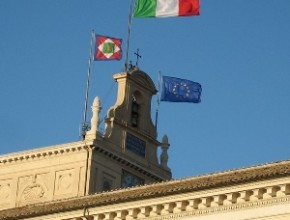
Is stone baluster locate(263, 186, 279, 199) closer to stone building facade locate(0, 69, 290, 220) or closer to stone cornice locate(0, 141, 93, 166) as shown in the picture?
stone building facade locate(0, 69, 290, 220)

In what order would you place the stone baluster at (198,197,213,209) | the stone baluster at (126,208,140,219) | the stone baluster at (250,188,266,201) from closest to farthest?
the stone baluster at (250,188,266,201), the stone baluster at (198,197,213,209), the stone baluster at (126,208,140,219)

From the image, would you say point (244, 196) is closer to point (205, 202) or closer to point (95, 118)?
point (205, 202)

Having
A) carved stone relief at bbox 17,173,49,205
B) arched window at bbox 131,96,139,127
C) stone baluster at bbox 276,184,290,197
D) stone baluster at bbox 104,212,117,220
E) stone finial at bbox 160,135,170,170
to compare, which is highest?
arched window at bbox 131,96,139,127

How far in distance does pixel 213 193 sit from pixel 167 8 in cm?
1966

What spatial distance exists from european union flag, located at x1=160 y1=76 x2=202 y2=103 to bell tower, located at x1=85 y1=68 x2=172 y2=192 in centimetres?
106

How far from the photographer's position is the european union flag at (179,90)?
59.7 m

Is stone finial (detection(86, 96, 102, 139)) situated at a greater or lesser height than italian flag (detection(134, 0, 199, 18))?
lesser

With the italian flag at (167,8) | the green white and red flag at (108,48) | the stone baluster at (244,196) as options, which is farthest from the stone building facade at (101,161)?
the stone baluster at (244,196)

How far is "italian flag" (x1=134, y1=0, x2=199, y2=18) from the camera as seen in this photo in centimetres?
5350

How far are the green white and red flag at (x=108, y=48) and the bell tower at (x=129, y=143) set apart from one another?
4.05ft

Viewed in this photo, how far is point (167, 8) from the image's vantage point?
54.2 metres

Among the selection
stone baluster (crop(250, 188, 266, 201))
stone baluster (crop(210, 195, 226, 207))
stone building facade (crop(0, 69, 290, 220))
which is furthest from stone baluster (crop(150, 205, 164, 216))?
stone building facade (crop(0, 69, 290, 220))

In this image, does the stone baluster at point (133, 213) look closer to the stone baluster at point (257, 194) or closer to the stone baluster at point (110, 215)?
the stone baluster at point (110, 215)

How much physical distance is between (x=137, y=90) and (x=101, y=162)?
4.37m
